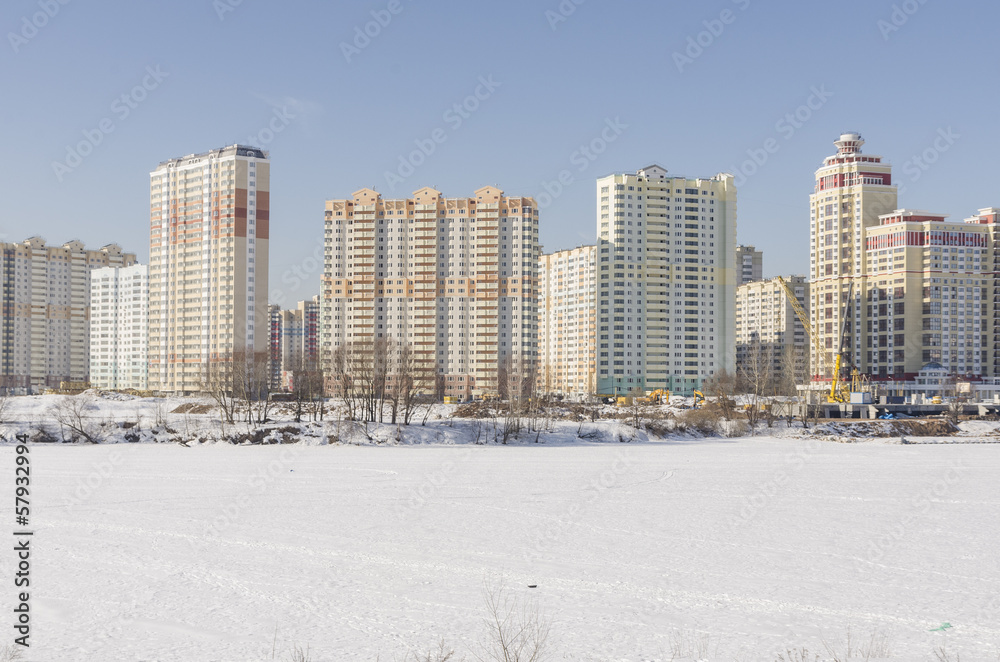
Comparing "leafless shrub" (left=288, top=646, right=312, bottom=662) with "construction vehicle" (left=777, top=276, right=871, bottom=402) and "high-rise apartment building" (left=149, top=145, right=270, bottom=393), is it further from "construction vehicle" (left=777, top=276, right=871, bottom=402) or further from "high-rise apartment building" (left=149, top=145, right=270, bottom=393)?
"high-rise apartment building" (left=149, top=145, right=270, bottom=393)

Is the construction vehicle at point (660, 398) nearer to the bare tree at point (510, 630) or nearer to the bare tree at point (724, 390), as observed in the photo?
the bare tree at point (724, 390)

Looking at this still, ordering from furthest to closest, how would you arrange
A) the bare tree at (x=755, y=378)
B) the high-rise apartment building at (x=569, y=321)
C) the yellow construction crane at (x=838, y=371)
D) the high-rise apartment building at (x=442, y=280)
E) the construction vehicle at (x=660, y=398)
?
1. the high-rise apartment building at (x=569, y=321)
2. the high-rise apartment building at (x=442, y=280)
3. the yellow construction crane at (x=838, y=371)
4. the construction vehicle at (x=660, y=398)
5. the bare tree at (x=755, y=378)

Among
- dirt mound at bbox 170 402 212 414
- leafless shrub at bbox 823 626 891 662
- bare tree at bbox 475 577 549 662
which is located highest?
leafless shrub at bbox 823 626 891 662

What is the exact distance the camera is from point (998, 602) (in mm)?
12648

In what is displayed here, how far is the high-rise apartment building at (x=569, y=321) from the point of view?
120 m

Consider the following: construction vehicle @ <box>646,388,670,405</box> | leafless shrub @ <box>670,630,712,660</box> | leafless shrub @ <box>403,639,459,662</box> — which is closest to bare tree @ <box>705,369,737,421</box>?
construction vehicle @ <box>646,388,670,405</box>

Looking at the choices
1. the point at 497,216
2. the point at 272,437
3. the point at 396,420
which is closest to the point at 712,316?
the point at 497,216

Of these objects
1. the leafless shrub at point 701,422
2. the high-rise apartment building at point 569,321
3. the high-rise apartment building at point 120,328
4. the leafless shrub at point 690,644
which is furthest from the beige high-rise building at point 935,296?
the leafless shrub at point 690,644

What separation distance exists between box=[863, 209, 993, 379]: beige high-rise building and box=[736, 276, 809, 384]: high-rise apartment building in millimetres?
23249

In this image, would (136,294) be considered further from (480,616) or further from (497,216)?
(480,616)

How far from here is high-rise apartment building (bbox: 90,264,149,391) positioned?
415 feet

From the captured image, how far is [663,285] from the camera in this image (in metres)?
115

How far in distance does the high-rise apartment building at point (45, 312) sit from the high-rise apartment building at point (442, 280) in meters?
62.5

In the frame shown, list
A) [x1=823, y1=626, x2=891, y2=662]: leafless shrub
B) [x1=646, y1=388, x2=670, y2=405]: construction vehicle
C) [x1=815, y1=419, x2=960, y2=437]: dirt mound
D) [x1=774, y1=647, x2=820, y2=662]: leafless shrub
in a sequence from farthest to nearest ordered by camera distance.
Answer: [x1=646, y1=388, x2=670, y2=405]: construction vehicle, [x1=815, y1=419, x2=960, y2=437]: dirt mound, [x1=823, y1=626, x2=891, y2=662]: leafless shrub, [x1=774, y1=647, x2=820, y2=662]: leafless shrub
